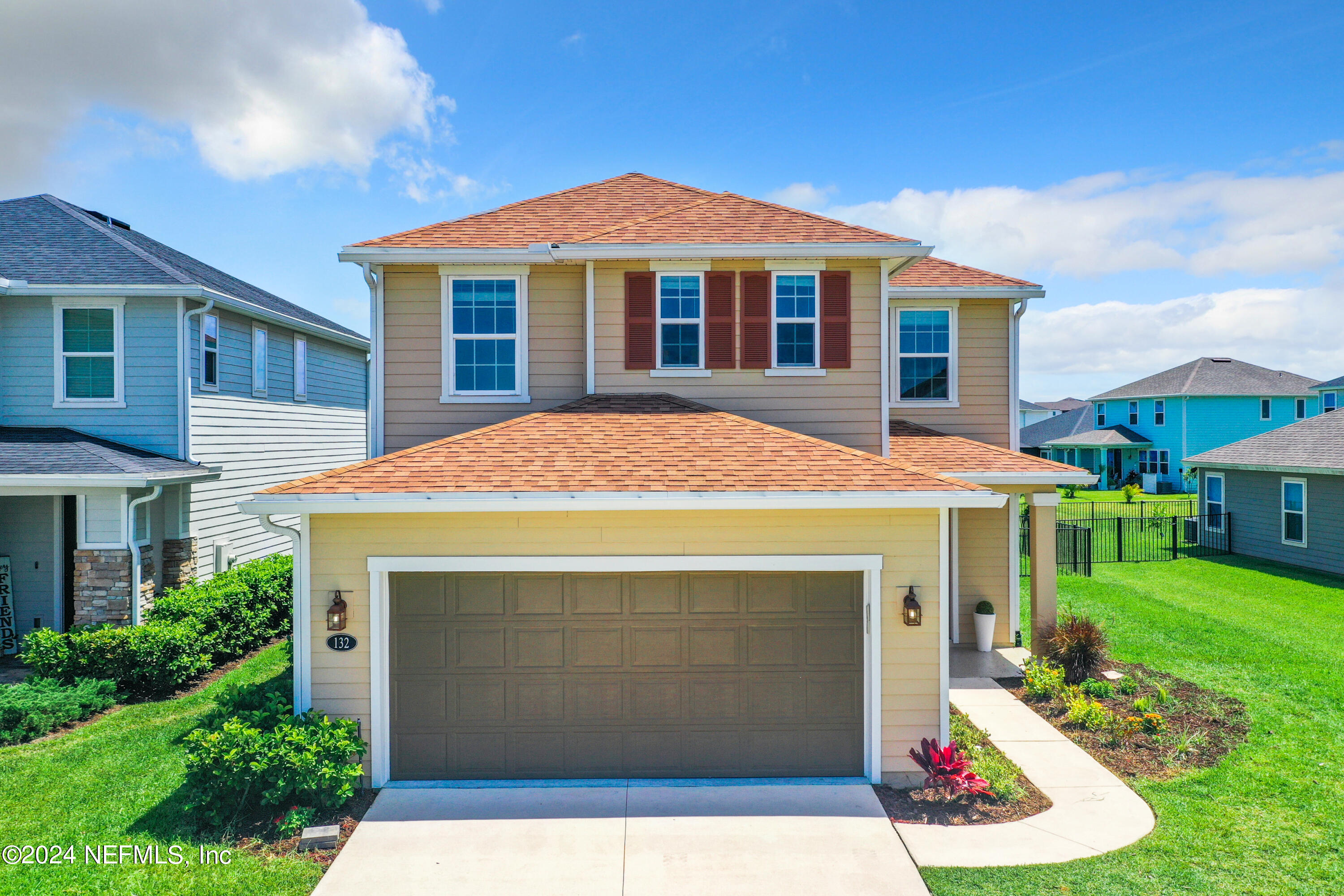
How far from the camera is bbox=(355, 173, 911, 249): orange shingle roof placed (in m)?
9.97

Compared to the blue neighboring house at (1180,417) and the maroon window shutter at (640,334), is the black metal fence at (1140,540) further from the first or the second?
the blue neighboring house at (1180,417)

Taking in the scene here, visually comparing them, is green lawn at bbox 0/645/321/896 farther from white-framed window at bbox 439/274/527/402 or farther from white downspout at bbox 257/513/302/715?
white-framed window at bbox 439/274/527/402

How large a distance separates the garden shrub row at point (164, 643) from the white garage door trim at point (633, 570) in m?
4.66

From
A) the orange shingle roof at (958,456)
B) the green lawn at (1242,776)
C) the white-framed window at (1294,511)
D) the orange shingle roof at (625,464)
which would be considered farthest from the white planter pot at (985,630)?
the white-framed window at (1294,511)

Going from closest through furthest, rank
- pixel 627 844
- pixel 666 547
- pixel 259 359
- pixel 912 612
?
pixel 627 844, pixel 912 612, pixel 666 547, pixel 259 359

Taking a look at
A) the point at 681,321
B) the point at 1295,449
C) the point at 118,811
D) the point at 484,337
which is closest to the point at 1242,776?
the point at 681,321

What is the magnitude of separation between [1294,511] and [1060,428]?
29.6m

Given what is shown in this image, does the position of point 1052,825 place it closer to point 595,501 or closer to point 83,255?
point 595,501

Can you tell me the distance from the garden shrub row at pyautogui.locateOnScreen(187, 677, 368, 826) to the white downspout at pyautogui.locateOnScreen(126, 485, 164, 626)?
5384mm

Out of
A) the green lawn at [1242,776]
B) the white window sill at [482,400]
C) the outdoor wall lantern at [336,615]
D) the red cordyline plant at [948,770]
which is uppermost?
the white window sill at [482,400]

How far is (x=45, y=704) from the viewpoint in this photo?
859 cm

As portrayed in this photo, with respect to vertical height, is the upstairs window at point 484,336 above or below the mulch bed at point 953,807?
above

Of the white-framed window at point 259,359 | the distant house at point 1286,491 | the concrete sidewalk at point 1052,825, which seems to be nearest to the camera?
the concrete sidewalk at point 1052,825

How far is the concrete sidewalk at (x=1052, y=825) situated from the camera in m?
5.86
